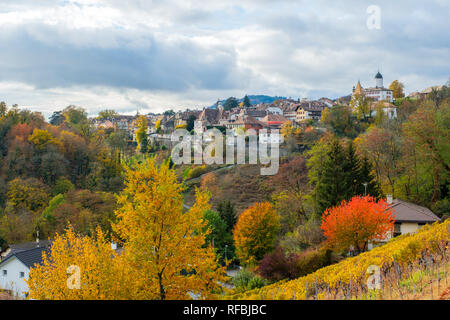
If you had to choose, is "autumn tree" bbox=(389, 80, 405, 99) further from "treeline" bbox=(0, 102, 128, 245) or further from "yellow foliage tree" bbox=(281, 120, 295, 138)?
"treeline" bbox=(0, 102, 128, 245)

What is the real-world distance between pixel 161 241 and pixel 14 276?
22275 mm

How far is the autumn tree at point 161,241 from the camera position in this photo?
8555 mm

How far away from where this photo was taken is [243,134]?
227ft

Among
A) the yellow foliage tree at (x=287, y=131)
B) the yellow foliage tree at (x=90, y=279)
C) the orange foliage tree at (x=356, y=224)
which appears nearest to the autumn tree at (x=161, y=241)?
the yellow foliage tree at (x=90, y=279)

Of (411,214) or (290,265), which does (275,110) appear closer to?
(411,214)

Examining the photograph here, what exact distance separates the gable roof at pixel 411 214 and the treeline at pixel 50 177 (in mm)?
25350

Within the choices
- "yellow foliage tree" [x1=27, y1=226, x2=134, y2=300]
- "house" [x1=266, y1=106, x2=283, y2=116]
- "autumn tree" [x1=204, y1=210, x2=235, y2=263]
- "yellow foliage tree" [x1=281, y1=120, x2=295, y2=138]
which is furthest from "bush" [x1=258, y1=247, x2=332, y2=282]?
"house" [x1=266, y1=106, x2=283, y2=116]

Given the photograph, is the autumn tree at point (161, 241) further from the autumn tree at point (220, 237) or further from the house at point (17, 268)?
the autumn tree at point (220, 237)

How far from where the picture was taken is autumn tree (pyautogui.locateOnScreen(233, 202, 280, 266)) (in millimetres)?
26562

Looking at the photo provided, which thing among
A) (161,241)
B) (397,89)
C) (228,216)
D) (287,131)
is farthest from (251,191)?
(397,89)

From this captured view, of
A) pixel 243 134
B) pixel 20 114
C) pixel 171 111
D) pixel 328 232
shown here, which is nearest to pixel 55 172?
pixel 20 114

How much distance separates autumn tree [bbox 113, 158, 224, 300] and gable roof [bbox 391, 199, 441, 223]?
21.1 m

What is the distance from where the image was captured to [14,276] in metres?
25.5
